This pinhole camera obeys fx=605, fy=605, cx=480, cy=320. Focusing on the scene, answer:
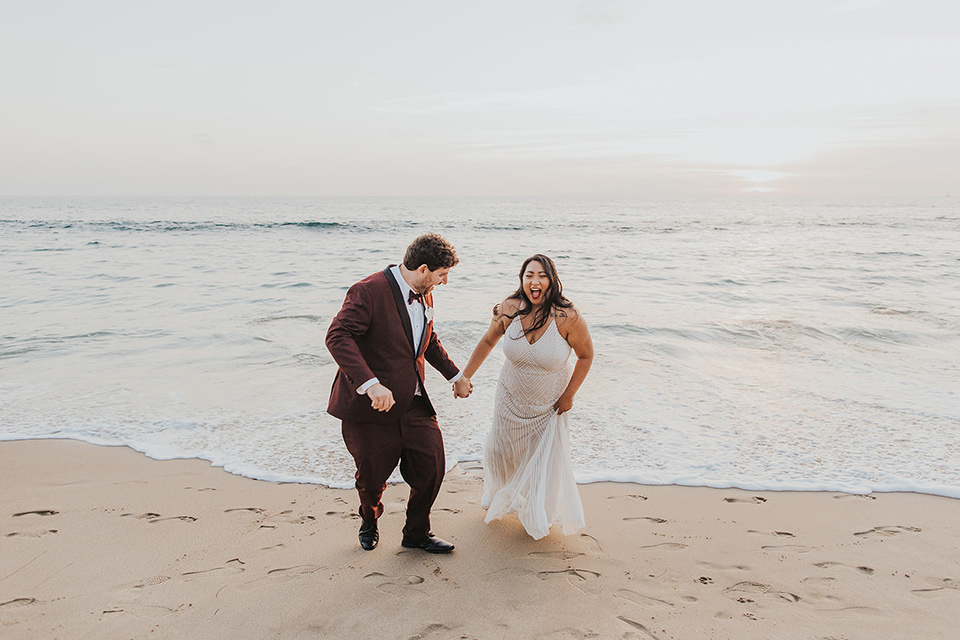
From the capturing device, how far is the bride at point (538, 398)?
3852 millimetres

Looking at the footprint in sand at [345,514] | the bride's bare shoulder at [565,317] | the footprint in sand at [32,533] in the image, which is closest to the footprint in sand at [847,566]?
the bride's bare shoulder at [565,317]

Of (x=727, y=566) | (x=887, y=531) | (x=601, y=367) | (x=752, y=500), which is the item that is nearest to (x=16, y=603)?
(x=727, y=566)

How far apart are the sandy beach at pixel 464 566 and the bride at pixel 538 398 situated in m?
0.25

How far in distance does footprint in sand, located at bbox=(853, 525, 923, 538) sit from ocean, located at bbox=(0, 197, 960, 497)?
0.65 meters

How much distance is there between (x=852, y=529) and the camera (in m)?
4.20

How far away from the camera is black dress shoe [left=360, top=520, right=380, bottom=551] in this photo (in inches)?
150

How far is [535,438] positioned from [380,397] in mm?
1244

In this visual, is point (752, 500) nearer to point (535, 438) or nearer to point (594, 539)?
point (594, 539)

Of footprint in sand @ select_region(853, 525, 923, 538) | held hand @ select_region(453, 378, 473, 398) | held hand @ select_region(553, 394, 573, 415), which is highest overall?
held hand @ select_region(453, 378, 473, 398)

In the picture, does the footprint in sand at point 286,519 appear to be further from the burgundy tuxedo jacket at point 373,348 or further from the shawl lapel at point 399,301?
the shawl lapel at point 399,301

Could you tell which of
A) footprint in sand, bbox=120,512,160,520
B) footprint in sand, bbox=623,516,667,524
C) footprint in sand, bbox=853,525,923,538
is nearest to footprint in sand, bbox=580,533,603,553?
footprint in sand, bbox=623,516,667,524

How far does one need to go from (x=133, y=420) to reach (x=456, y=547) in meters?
4.36

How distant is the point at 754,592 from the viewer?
3.37 meters

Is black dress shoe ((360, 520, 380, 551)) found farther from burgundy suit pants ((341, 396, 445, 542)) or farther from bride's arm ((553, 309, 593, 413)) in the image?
bride's arm ((553, 309, 593, 413))
